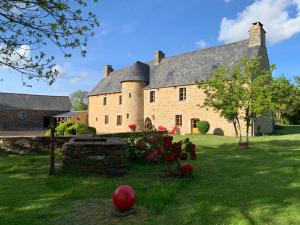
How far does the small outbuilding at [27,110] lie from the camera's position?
4716cm

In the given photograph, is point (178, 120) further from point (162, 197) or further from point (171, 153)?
point (162, 197)

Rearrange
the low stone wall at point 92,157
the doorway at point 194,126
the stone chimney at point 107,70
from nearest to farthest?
the low stone wall at point 92,157
the doorway at point 194,126
the stone chimney at point 107,70

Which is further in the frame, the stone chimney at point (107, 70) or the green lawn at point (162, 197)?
the stone chimney at point (107, 70)

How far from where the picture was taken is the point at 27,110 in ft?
160

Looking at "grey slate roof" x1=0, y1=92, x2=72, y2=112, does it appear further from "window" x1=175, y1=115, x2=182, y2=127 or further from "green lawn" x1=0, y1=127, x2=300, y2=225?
"green lawn" x1=0, y1=127, x2=300, y2=225

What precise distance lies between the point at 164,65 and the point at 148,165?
2588 centimetres

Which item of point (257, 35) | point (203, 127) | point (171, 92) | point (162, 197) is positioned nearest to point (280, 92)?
point (203, 127)

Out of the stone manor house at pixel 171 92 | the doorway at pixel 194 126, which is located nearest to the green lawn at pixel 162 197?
the stone manor house at pixel 171 92

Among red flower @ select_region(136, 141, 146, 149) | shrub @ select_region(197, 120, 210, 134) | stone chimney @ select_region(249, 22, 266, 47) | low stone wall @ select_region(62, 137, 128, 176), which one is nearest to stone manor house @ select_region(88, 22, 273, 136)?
stone chimney @ select_region(249, 22, 266, 47)

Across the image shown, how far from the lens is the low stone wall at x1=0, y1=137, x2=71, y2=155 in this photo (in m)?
14.1

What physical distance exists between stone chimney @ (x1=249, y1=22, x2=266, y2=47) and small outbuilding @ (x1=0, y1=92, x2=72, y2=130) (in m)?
36.8

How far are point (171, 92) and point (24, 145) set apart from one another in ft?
65.2

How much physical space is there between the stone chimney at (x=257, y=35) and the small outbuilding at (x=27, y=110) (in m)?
36.8

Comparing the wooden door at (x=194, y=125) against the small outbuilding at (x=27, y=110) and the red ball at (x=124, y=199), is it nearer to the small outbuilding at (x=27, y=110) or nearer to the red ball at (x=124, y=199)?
the red ball at (x=124, y=199)
